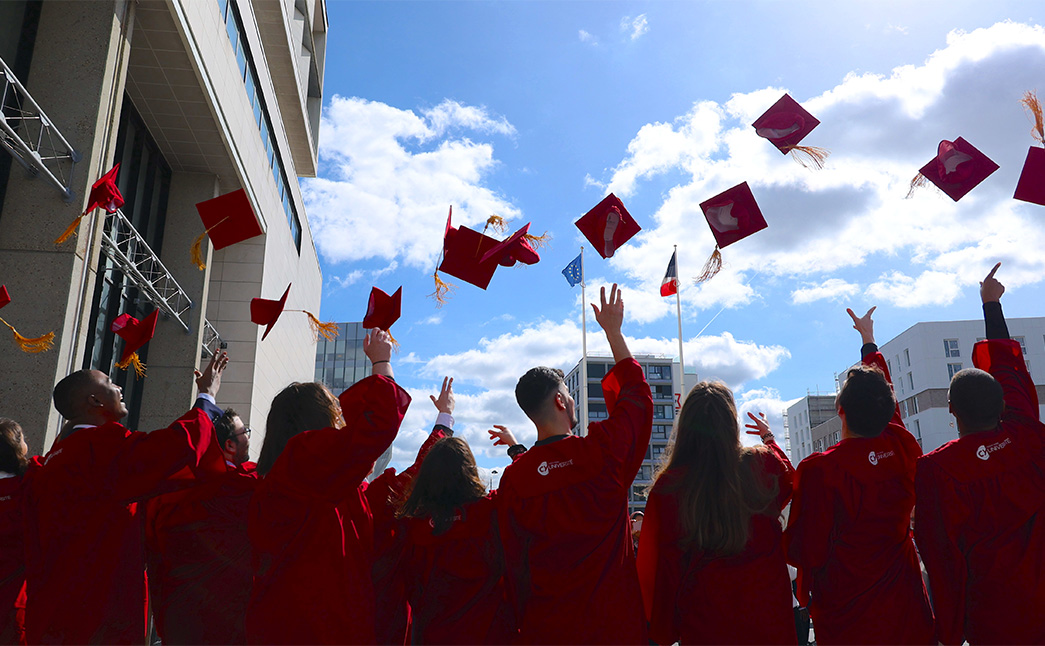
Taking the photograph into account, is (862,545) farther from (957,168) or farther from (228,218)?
(228,218)

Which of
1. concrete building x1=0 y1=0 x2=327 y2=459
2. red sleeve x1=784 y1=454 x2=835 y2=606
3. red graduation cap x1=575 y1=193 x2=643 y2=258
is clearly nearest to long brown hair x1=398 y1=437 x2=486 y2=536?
red sleeve x1=784 y1=454 x2=835 y2=606

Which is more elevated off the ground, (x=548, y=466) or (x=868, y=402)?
(x=868, y=402)

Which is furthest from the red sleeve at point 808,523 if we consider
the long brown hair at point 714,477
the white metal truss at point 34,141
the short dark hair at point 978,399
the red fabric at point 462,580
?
the white metal truss at point 34,141

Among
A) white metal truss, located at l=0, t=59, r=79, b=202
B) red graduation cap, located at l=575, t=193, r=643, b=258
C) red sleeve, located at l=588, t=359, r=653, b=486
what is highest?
white metal truss, located at l=0, t=59, r=79, b=202

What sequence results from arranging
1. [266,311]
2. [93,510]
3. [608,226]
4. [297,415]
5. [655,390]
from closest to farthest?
[297,415] < [93,510] < [266,311] < [608,226] < [655,390]

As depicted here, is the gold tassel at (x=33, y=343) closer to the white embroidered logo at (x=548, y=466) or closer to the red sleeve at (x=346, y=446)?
the red sleeve at (x=346, y=446)

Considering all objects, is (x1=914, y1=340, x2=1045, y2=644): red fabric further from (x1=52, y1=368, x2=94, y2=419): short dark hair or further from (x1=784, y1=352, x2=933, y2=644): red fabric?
(x1=52, y1=368, x2=94, y2=419): short dark hair

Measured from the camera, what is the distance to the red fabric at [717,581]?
9.16ft

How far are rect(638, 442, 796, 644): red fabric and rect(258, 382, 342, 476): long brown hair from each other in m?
1.46

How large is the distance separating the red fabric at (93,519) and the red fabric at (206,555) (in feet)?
0.91

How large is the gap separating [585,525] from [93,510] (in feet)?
7.24

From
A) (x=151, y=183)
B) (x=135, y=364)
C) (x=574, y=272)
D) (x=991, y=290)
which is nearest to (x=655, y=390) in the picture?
(x=574, y=272)

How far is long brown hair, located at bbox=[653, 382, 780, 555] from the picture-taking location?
9.19 feet

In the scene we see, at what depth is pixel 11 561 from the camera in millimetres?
3297
